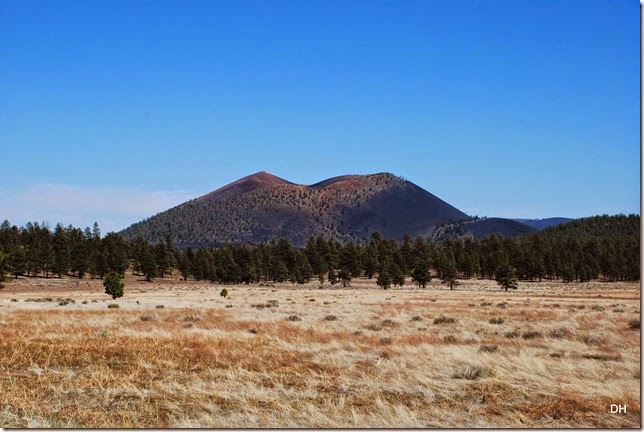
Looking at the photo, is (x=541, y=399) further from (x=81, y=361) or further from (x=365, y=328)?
(x=365, y=328)

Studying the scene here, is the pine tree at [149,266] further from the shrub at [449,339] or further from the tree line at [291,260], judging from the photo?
the shrub at [449,339]

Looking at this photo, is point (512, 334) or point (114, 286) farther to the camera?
point (114, 286)

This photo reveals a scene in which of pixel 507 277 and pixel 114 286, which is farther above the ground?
pixel 114 286

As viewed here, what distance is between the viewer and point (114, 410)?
988 cm

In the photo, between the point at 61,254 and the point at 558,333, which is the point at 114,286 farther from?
the point at 61,254

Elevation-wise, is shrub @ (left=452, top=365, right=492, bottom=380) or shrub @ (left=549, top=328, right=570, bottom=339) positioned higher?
shrub @ (left=452, top=365, right=492, bottom=380)

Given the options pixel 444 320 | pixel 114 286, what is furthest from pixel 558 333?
pixel 114 286

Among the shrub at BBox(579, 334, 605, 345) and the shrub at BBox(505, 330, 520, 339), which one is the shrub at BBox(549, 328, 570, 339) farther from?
the shrub at BBox(505, 330, 520, 339)

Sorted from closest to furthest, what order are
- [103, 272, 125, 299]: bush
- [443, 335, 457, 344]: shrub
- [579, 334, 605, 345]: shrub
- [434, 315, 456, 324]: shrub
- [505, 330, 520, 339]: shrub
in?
[579, 334, 605, 345]: shrub
[443, 335, 457, 344]: shrub
[505, 330, 520, 339]: shrub
[434, 315, 456, 324]: shrub
[103, 272, 125, 299]: bush

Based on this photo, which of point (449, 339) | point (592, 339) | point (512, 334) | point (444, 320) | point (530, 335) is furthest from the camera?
point (444, 320)

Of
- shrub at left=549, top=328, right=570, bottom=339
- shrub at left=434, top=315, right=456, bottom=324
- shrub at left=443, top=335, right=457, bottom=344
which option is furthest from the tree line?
shrub at left=443, top=335, right=457, bottom=344

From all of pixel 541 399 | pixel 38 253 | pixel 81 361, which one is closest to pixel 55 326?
pixel 81 361

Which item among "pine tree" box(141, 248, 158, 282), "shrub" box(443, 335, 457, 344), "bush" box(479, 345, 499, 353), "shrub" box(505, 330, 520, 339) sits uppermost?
"pine tree" box(141, 248, 158, 282)

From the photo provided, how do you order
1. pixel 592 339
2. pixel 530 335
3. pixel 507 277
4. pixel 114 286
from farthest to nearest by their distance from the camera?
1. pixel 507 277
2. pixel 114 286
3. pixel 530 335
4. pixel 592 339
